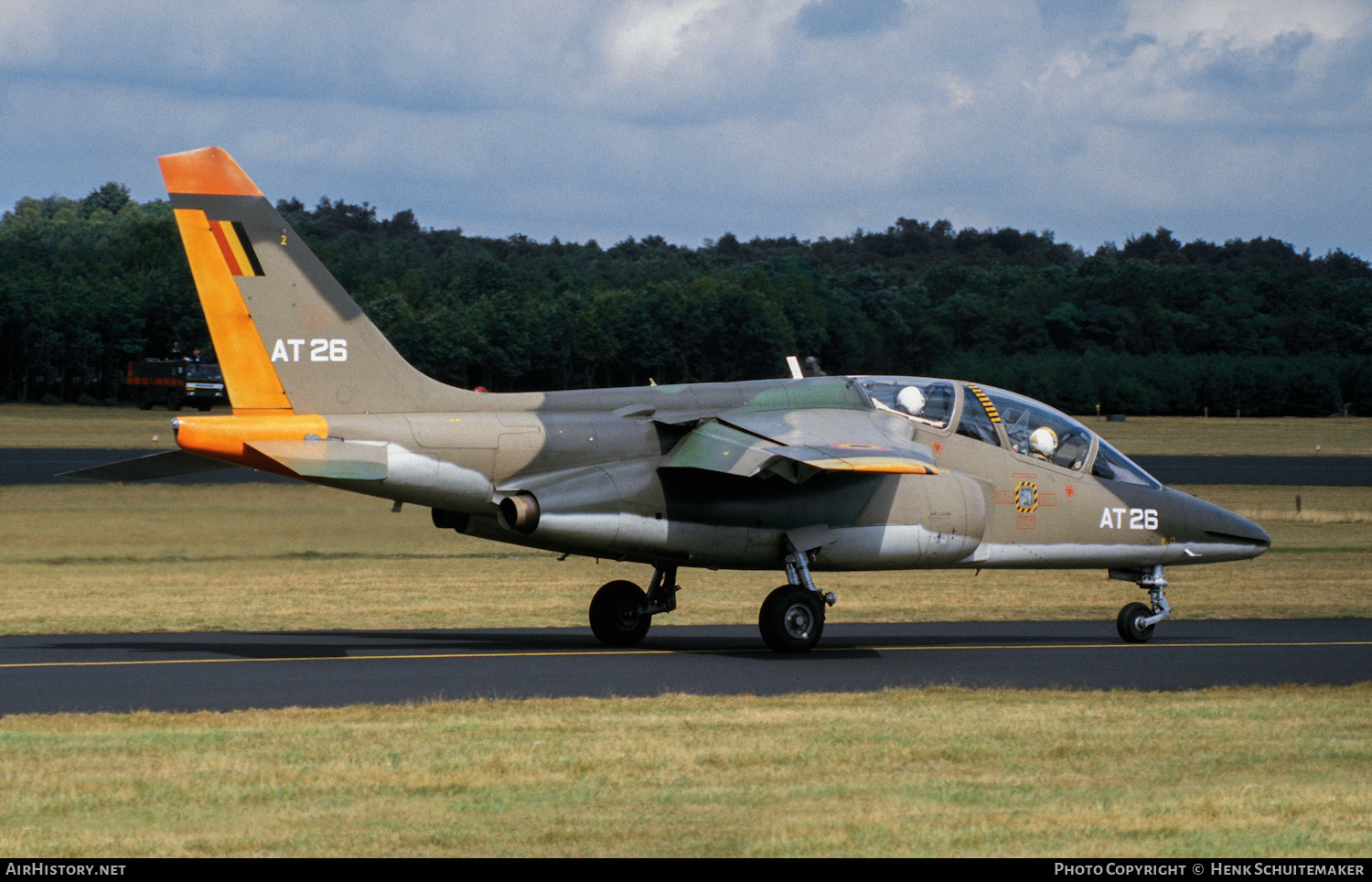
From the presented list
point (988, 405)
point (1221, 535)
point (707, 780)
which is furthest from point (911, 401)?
point (707, 780)

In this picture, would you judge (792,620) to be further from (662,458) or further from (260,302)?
(260,302)

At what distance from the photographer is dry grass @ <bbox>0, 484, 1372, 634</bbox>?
22172 millimetres

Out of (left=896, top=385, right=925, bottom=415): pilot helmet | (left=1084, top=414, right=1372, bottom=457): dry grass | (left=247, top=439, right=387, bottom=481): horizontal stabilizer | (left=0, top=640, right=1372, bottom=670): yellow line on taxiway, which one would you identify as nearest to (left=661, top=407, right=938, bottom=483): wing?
(left=896, top=385, right=925, bottom=415): pilot helmet

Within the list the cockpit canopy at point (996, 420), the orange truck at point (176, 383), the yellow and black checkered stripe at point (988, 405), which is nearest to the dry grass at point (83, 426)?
the orange truck at point (176, 383)

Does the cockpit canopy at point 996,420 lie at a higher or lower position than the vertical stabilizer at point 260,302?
lower

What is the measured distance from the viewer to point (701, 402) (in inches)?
723

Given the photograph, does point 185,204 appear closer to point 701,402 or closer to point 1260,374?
point 701,402

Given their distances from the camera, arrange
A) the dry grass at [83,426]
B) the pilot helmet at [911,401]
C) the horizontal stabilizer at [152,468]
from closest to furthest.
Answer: the horizontal stabilizer at [152,468]
the pilot helmet at [911,401]
the dry grass at [83,426]

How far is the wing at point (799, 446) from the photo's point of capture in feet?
54.3

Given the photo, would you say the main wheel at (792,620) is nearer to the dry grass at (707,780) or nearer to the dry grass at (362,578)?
the dry grass at (707,780)

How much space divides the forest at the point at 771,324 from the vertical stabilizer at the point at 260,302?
38980 millimetres

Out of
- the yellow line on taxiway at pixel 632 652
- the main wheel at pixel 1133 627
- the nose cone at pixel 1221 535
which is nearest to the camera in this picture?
the yellow line on taxiway at pixel 632 652

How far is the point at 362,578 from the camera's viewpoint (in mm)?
26688
